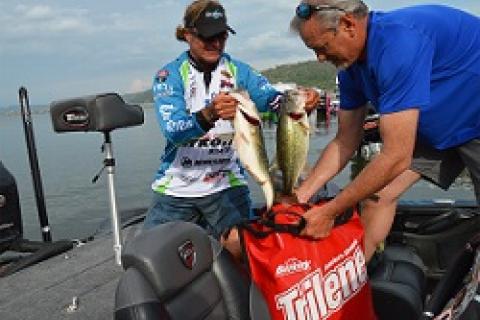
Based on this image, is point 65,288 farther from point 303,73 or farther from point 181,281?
point 303,73

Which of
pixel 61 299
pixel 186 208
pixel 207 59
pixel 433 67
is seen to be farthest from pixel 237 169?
pixel 61 299

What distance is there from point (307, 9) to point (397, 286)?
176 centimetres

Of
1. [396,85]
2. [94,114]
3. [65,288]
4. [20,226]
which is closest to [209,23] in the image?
[94,114]

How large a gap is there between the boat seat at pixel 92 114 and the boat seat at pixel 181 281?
4.78 ft

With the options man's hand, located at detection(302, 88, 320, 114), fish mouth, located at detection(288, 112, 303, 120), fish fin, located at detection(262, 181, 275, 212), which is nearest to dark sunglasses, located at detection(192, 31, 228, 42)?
man's hand, located at detection(302, 88, 320, 114)

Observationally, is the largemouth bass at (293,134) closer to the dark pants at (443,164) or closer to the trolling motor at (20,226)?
the dark pants at (443,164)

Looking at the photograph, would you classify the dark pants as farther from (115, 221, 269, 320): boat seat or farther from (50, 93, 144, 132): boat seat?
(50, 93, 144, 132): boat seat

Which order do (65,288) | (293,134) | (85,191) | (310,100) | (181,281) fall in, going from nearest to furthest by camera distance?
1. (181,281)
2. (293,134)
3. (310,100)
4. (65,288)
5. (85,191)

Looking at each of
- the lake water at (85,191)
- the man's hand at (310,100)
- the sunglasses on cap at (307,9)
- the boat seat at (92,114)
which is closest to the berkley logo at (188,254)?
the man's hand at (310,100)

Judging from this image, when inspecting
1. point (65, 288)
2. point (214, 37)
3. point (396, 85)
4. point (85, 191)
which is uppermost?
point (214, 37)

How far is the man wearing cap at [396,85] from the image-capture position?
2557 mm

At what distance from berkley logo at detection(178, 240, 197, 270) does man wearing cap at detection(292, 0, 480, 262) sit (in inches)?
21.3

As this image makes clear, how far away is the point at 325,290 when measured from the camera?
261 cm

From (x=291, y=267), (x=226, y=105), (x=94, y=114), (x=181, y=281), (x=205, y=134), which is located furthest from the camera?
(x=94, y=114)
